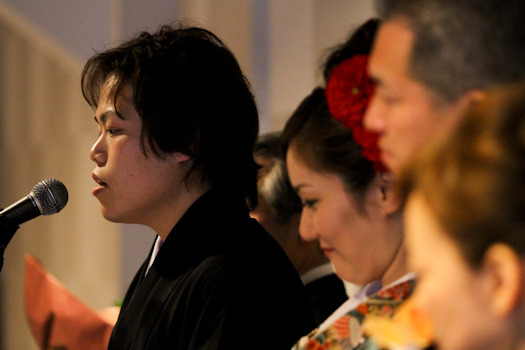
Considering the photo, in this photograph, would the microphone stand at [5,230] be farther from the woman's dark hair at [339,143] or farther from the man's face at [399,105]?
the man's face at [399,105]

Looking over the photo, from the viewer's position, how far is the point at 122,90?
1.44m

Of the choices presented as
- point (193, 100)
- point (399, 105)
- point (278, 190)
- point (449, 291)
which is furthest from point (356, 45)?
point (278, 190)

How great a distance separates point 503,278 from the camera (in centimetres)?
57

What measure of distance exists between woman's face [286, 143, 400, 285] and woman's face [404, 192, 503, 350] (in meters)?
0.45

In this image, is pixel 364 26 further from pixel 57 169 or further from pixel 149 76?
pixel 57 169

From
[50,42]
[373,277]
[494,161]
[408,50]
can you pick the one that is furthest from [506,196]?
[50,42]

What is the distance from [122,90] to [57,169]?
249 cm

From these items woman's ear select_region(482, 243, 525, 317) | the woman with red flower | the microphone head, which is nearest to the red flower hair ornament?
the woman with red flower

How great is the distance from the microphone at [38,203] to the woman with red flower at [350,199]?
0.46m

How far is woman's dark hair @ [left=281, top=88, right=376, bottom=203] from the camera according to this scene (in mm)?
1098

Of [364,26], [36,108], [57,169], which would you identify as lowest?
[57,169]

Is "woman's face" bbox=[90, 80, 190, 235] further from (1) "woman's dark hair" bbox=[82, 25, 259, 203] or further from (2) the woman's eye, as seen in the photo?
(2) the woman's eye

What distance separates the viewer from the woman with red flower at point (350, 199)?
1022 mm

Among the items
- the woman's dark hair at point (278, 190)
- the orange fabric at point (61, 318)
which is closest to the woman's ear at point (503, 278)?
the orange fabric at point (61, 318)
